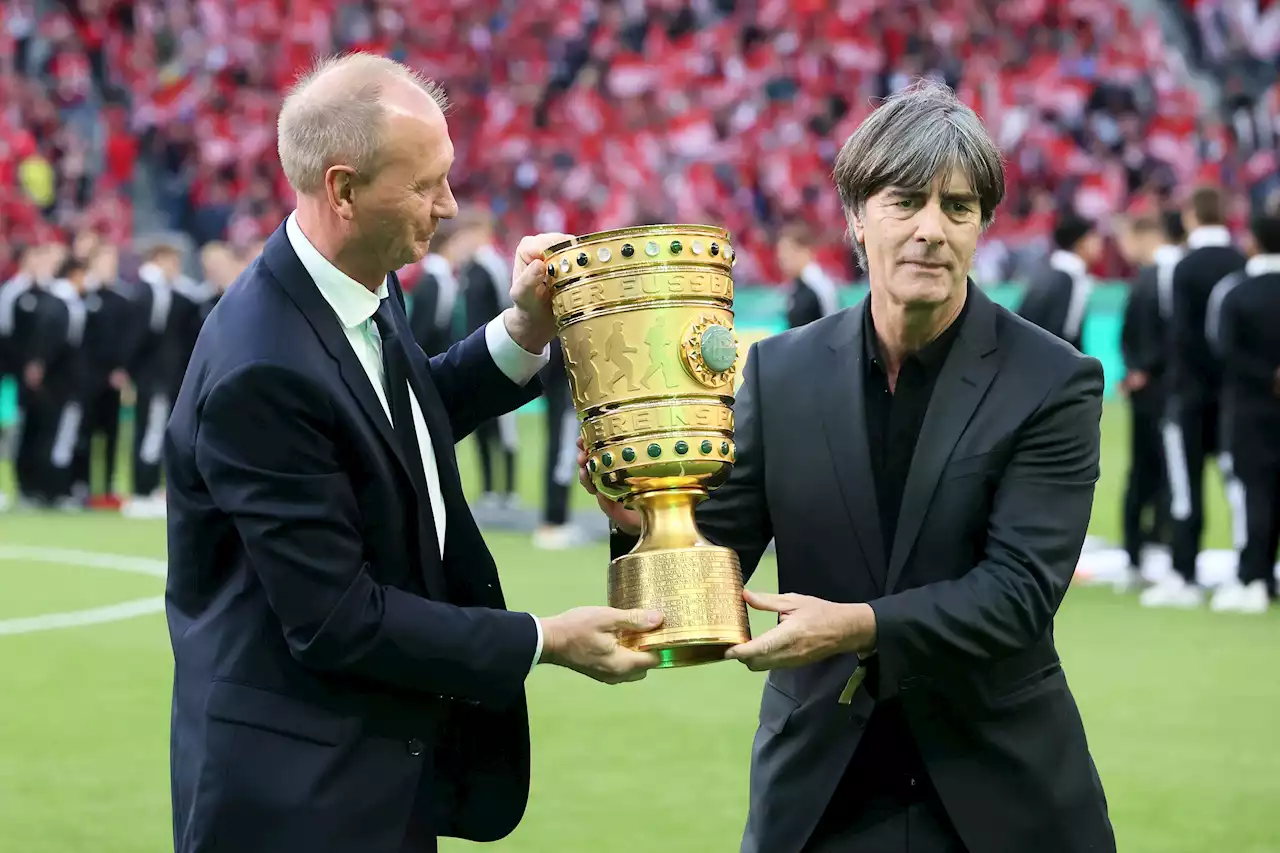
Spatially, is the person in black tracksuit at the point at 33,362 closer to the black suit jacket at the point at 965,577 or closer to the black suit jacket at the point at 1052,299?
the black suit jacket at the point at 1052,299

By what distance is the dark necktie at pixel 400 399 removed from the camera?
2770mm

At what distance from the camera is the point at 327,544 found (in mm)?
2590

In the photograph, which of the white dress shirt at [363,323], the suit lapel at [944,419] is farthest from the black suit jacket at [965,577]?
the white dress shirt at [363,323]

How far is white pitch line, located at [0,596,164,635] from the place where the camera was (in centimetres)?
922

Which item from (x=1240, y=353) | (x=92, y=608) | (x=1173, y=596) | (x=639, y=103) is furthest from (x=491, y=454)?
(x=639, y=103)

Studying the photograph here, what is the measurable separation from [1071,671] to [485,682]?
550 centimetres

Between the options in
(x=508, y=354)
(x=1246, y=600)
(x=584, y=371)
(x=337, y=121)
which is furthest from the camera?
(x=1246, y=600)

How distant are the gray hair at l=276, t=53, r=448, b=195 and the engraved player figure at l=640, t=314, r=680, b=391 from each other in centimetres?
52

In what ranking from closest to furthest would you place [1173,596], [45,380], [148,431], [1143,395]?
[1173,596] → [1143,395] → [148,431] → [45,380]

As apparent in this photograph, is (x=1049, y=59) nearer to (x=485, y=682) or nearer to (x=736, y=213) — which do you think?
(x=736, y=213)

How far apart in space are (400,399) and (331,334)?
16 centimetres

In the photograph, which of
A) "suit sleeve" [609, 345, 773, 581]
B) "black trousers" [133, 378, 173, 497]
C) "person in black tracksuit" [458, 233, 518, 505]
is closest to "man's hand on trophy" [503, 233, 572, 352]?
"suit sleeve" [609, 345, 773, 581]

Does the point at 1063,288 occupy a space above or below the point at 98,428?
above

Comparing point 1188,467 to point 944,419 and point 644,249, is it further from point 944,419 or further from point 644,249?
point 644,249
